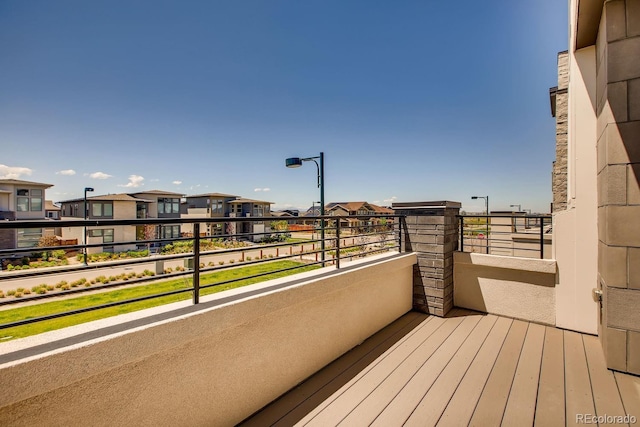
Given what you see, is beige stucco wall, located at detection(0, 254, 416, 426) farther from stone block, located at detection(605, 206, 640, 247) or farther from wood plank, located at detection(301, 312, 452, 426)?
stone block, located at detection(605, 206, 640, 247)

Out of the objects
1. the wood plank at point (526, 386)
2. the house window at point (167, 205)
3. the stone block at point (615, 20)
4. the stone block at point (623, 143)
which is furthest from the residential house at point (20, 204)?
the stone block at point (615, 20)

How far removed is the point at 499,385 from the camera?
7.67 ft

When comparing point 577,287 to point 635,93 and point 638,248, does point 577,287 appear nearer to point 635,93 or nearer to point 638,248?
point 638,248

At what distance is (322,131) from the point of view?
21.7 meters

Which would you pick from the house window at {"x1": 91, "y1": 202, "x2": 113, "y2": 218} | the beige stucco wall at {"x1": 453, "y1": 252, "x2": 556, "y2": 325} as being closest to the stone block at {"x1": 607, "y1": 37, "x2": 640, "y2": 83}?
the beige stucco wall at {"x1": 453, "y1": 252, "x2": 556, "y2": 325}

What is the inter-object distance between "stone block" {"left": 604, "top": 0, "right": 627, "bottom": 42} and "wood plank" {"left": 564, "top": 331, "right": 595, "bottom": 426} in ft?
10.2

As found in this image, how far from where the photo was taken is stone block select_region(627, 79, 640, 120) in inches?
→ 93.4

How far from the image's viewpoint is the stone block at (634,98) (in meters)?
→ 2.37

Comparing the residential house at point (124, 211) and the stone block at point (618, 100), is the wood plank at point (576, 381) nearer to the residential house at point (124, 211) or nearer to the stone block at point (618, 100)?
the stone block at point (618, 100)

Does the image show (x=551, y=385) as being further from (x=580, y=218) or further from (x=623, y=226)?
(x=580, y=218)

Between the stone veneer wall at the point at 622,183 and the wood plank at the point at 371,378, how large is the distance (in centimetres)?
153

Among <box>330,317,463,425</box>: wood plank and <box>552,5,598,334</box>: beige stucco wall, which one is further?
<box>552,5,598,334</box>: beige stucco wall

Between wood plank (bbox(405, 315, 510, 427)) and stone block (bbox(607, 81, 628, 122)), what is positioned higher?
stone block (bbox(607, 81, 628, 122))

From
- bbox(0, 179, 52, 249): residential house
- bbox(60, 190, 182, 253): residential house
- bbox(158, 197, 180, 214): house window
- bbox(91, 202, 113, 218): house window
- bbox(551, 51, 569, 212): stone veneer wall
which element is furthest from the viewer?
bbox(158, 197, 180, 214): house window
